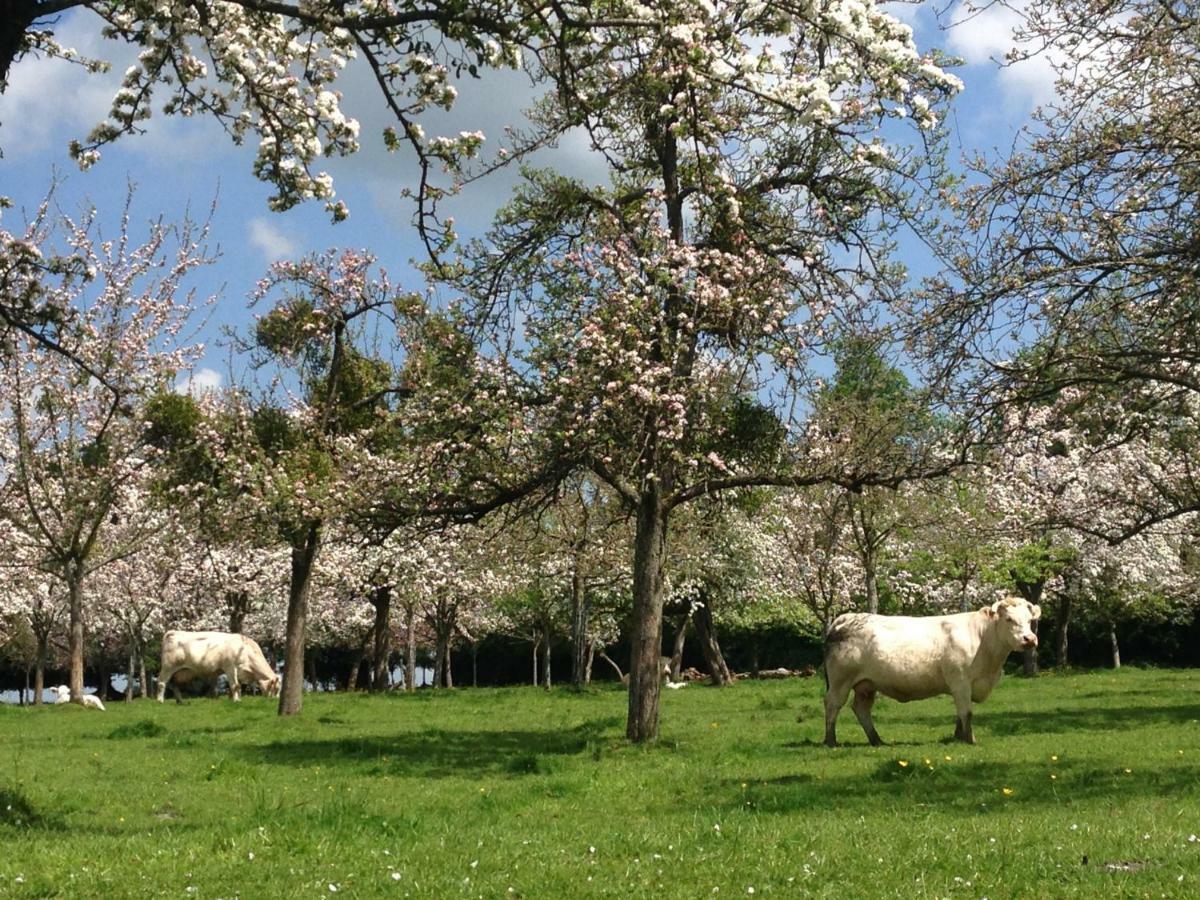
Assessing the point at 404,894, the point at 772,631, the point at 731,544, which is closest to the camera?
the point at 404,894

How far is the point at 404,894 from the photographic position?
299 inches

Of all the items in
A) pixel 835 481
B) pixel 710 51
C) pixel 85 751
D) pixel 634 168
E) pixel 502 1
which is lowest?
pixel 85 751

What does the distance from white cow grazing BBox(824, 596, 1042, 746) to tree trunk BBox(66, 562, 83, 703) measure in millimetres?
22532

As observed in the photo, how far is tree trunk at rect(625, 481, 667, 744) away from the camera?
18766mm

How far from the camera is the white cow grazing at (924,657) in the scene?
18406 mm

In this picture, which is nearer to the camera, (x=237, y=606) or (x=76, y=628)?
(x=76, y=628)

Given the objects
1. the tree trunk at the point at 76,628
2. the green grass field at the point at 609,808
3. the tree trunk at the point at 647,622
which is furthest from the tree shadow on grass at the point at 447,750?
the tree trunk at the point at 76,628

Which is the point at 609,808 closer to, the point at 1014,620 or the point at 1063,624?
the point at 1014,620

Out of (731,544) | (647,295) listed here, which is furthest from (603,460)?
(731,544)

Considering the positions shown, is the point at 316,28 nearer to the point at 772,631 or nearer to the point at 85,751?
A: the point at 85,751

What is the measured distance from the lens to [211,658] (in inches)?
1569

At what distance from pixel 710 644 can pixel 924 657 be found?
29.1 meters

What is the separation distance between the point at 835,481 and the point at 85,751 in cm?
1260

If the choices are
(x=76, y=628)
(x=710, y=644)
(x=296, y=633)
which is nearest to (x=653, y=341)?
(x=296, y=633)
